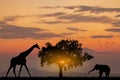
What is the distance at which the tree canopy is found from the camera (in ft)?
281

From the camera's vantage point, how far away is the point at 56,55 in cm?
8662

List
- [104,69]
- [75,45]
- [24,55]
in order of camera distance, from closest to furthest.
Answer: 1. [24,55]
2. [104,69]
3. [75,45]

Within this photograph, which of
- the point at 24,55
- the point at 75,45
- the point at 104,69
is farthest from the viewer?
the point at 75,45

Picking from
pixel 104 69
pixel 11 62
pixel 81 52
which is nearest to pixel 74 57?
pixel 81 52

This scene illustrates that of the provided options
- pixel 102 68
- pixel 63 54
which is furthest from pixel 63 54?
pixel 102 68

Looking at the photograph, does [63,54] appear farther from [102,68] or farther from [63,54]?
[102,68]

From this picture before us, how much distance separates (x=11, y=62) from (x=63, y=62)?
38.9m

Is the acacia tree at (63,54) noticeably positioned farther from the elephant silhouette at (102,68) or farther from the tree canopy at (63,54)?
the elephant silhouette at (102,68)

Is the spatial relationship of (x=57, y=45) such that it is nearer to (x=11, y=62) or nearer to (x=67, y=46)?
(x=67, y=46)

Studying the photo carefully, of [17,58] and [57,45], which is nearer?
[17,58]

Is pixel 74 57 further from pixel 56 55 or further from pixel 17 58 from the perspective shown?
pixel 17 58

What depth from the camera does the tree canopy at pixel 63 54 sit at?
281 ft

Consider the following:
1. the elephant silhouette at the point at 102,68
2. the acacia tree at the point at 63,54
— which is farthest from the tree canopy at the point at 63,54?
the elephant silhouette at the point at 102,68

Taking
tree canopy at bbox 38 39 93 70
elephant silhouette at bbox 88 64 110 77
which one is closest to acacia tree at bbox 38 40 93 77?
tree canopy at bbox 38 39 93 70
